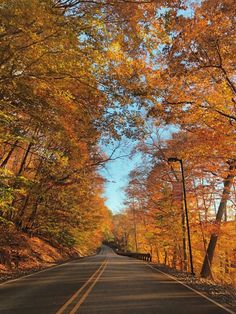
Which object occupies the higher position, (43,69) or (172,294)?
(43,69)

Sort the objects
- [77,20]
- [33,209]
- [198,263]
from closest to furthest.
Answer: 1. [77,20]
2. [33,209]
3. [198,263]

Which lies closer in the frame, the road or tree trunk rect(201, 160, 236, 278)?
the road

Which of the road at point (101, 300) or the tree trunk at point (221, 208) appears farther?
the tree trunk at point (221, 208)

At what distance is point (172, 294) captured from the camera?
1050cm

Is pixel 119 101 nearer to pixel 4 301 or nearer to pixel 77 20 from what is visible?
pixel 77 20

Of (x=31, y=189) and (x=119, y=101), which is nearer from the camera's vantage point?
(x=119, y=101)

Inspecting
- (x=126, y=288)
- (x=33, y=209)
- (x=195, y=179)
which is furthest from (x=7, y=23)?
(x=33, y=209)

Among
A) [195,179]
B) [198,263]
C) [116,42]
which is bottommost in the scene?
[198,263]

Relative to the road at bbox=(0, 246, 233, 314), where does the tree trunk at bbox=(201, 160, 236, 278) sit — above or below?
above

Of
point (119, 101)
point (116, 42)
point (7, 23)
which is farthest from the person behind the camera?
point (119, 101)

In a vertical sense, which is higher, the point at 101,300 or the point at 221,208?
the point at 221,208

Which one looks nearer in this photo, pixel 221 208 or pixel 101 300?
pixel 101 300

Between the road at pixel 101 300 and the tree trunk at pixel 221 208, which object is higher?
the tree trunk at pixel 221 208

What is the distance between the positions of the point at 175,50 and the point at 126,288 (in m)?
8.11
